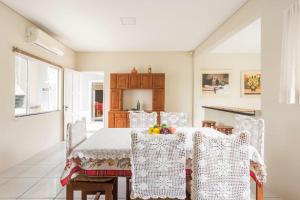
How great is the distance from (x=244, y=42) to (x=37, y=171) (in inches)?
203

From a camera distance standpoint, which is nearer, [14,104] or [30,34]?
[14,104]

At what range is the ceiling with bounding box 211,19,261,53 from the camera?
4.73m

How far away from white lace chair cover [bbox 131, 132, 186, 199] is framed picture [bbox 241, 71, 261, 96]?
6.19 meters

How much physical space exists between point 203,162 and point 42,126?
4494 millimetres

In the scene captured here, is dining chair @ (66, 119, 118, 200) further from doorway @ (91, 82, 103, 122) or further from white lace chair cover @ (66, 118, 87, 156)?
doorway @ (91, 82, 103, 122)

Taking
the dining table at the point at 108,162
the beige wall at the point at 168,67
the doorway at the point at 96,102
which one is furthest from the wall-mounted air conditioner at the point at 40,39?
the doorway at the point at 96,102

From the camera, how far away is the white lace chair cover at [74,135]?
2.29 metres

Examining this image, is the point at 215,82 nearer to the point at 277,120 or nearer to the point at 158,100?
the point at 158,100

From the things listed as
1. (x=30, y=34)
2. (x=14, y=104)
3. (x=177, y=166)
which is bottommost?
(x=177, y=166)

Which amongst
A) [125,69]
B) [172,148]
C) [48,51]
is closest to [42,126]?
[48,51]

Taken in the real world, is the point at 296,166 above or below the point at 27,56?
below

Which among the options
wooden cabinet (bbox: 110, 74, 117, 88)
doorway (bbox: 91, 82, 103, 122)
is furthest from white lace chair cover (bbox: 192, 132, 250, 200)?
doorway (bbox: 91, 82, 103, 122)

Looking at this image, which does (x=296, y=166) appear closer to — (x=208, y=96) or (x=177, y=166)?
(x=177, y=166)

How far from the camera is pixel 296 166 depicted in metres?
2.53
